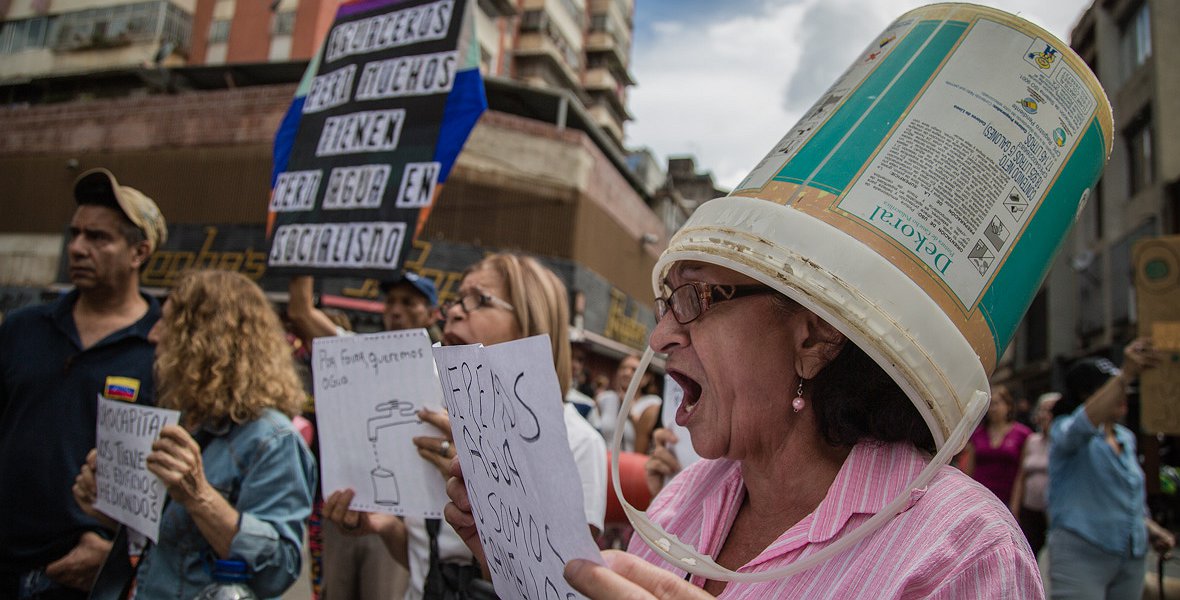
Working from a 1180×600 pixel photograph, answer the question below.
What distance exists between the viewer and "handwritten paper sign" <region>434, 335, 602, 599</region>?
1071mm

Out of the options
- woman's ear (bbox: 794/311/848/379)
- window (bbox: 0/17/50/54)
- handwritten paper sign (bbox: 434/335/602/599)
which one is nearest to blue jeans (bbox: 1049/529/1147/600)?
woman's ear (bbox: 794/311/848/379)

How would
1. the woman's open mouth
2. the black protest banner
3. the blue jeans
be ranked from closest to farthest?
the woman's open mouth → the black protest banner → the blue jeans

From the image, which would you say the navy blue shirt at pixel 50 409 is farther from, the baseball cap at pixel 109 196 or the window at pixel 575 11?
the window at pixel 575 11

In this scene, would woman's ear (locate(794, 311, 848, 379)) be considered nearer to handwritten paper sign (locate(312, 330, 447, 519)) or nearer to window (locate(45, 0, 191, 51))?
handwritten paper sign (locate(312, 330, 447, 519))

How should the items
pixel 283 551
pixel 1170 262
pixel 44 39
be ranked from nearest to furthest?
pixel 283 551 < pixel 1170 262 < pixel 44 39

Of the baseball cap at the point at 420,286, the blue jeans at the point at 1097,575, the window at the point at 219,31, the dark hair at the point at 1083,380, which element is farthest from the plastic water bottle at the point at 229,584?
the window at the point at 219,31

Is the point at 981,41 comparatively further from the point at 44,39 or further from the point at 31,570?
the point at 44,39

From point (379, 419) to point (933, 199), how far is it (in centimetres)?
172

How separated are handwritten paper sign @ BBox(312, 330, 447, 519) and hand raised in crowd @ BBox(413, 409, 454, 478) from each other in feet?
0.09

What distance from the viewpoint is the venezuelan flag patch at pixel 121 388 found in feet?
8.96

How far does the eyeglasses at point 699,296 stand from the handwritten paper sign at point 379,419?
3.35 feet

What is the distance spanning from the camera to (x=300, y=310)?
141 inches

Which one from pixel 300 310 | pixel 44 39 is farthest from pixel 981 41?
pixel 44 39

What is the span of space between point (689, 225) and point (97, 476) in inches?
88.7
